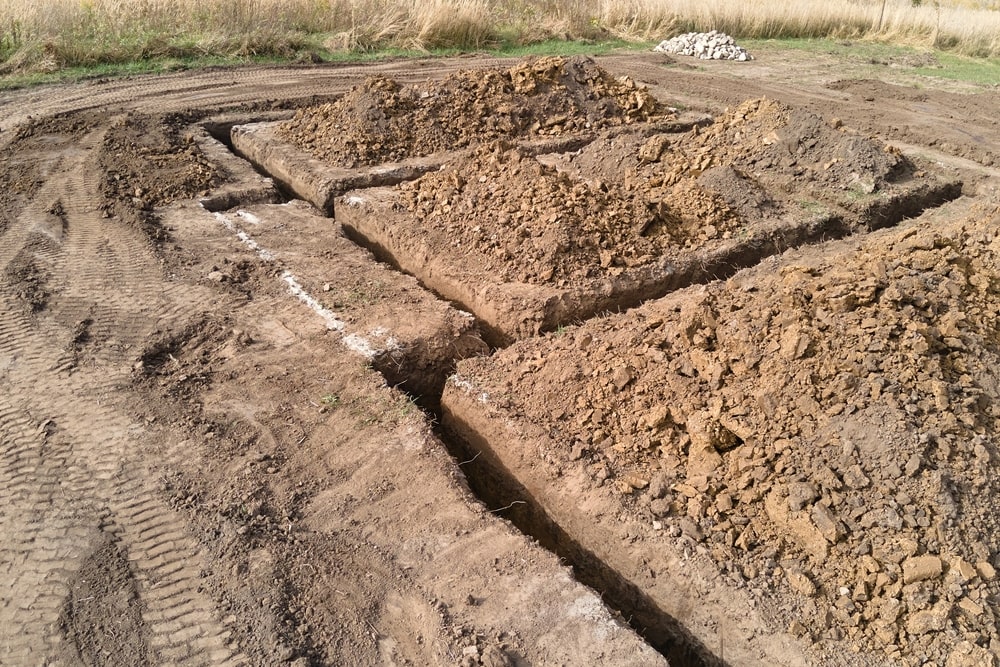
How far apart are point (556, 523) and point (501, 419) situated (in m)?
0.69

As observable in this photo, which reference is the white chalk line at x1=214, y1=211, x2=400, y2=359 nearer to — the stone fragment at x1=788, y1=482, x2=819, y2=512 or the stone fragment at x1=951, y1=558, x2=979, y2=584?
the stone fragment at x1=788, y1=482, x2=819, y2=512

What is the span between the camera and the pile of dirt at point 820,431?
10.1 feet

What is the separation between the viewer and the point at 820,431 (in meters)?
3.57

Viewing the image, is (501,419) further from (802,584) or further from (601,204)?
(601,204)

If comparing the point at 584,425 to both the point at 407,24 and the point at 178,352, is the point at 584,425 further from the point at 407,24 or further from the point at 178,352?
the point at 407,24

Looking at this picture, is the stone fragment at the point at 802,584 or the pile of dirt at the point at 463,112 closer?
the stone fragment at the point at 802,584

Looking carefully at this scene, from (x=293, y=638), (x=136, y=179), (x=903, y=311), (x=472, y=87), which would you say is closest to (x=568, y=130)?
(x=472, y=87)

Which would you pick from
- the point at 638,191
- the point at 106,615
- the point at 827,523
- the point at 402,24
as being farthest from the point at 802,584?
the point at 402,24

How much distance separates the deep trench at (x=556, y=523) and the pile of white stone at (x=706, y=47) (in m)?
10.1

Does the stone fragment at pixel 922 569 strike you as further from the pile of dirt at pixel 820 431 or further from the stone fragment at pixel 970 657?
the stone fragment at pixel 970 657

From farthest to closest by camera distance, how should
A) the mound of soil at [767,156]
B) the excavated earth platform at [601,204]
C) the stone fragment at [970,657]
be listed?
1. the mound of soil at [767,156]
2. the excavated earth platform at [601,204]
3. the stone fragment at [970,657]

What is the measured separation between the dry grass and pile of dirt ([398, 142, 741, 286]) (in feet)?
27.2

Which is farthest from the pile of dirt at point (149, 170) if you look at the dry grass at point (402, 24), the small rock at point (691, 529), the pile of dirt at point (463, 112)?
the small rock at point (691, 529)

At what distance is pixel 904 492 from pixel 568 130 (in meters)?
6.47
